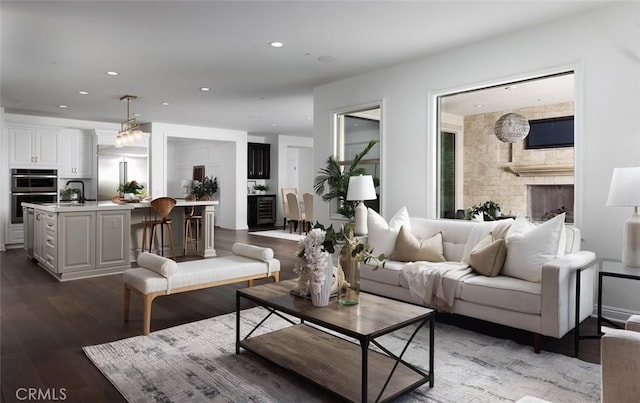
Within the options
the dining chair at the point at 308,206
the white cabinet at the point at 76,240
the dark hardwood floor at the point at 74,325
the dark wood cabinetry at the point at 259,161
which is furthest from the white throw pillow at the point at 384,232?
the dark wood cabinetry at the point at 259,161

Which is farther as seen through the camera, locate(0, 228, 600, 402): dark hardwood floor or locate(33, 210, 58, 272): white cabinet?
A: locate(33, 210, 58, 272): white cabinet

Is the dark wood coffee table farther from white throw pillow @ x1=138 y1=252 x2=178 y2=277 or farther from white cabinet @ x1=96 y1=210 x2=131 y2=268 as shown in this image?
white cabinet @ x1=96 y1=210 x2=131 y2=268

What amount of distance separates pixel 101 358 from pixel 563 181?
5.35 meters

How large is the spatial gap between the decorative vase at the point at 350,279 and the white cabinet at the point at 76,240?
13.6 feet

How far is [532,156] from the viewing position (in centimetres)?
629

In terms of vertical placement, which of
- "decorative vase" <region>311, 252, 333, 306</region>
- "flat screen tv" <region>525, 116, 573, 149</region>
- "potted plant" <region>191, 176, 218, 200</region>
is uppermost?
"flat screen tv" <region>525, 116, 573, 149</region>

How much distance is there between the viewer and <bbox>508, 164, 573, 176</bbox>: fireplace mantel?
5.26 m

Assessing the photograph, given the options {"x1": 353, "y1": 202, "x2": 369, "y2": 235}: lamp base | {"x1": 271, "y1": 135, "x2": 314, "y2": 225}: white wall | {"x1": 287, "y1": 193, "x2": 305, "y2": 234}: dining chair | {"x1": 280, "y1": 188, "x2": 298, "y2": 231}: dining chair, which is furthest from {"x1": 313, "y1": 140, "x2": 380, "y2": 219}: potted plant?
{"x1": 271, "y1": 135, "x2": 314, "y2": 225}: white wall

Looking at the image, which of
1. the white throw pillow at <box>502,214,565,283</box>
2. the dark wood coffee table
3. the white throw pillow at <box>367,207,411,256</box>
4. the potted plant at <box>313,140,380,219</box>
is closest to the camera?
the dark wood coffee table

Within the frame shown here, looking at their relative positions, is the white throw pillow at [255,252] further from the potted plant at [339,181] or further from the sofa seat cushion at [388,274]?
the potted plant at [339,181]

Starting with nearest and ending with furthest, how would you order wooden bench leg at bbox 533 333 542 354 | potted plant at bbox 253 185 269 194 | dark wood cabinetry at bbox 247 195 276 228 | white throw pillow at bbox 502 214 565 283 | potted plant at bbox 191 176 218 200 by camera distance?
wooden bench leg at bbox 533 333 542 354 < white throw pillow at bbox 502 214 565 283 < potted plant at bbox 191 176 218 200 < dark wood cabinetry at bbox 247 195 276 228 < potted plant at bbox 253 185 269 194

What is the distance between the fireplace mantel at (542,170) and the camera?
526 centimetres

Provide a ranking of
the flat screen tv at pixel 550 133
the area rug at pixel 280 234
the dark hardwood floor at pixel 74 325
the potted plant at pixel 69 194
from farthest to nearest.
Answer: the area rug at pixel 280 234 → the potted plant at pixel 69 194 → the flat screen tv at pixel 550 133 → the dark hardwood floor at pixel 74 325

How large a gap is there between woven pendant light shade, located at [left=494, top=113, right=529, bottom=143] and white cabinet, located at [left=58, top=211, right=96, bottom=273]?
5687mm
